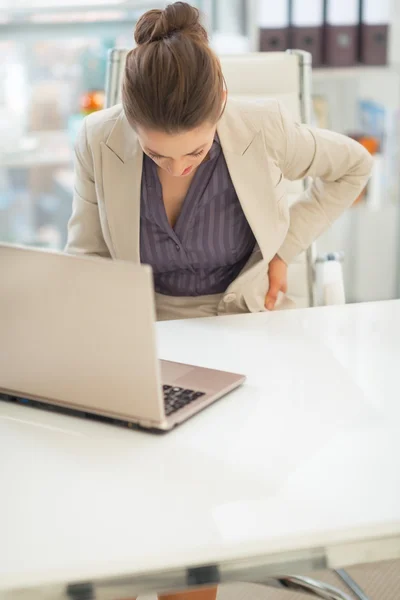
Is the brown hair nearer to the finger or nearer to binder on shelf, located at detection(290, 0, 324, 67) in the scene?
the finger

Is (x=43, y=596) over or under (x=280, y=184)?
under

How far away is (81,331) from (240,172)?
2.01 feet

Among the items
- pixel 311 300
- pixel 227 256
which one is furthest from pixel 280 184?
pixel 311 300

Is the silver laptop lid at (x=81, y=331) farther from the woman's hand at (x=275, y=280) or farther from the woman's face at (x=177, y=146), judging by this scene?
the woman's hand at (x=275, y=280)

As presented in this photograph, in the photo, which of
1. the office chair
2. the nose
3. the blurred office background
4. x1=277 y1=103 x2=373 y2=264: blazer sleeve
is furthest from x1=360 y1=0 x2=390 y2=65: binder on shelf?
the nose

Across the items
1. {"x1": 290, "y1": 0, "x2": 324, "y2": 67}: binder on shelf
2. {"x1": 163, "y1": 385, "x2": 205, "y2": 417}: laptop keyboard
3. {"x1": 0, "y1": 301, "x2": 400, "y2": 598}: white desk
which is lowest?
{"x1": 0, "y1": 301, "x2": 400, "y2": 598}: white desk

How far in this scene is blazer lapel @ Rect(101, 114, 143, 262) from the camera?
4.88 ft

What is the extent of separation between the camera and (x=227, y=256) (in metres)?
1.59

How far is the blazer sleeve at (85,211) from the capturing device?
154 centimetres

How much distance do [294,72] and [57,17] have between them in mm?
1490

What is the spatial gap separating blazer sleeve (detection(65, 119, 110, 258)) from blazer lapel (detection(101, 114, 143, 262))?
0.17 feet

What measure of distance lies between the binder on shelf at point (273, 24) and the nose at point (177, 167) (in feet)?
4.26

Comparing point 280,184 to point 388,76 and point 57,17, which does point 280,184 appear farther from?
point 57,17

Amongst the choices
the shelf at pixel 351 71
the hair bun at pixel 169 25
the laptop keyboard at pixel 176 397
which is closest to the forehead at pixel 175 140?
the hair bun at pixel 169 25
